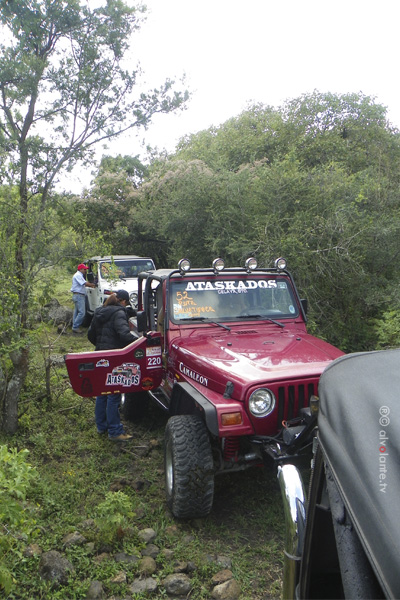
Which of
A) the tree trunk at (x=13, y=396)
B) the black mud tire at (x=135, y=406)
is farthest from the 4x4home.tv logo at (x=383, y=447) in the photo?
the black mud tire at (x=135, y=406)

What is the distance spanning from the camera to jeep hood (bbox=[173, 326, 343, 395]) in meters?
3.52

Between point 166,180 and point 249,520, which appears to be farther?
point 166,180

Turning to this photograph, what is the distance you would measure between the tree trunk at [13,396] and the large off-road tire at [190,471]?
2143 mm

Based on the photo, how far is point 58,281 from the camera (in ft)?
18.5

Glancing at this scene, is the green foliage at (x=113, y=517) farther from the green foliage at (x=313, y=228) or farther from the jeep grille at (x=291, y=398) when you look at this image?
the green foliage at (x=313, y=228)

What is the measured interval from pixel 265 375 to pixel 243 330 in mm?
1218

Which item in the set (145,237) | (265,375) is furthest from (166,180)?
(265,375)

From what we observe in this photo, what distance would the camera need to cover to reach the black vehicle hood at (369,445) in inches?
38.4

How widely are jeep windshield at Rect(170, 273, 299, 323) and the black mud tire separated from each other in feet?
4.73

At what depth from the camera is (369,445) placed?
1.14 m

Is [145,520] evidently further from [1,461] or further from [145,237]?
[145,237]

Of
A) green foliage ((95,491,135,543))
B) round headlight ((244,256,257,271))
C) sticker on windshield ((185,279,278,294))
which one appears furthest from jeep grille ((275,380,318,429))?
round headlight ((244,256,257,271))

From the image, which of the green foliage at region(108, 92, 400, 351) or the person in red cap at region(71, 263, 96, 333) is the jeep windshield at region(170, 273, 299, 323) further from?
the person in red cap at region(71, 263, 96, 333)

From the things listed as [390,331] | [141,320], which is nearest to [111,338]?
[141,320]
